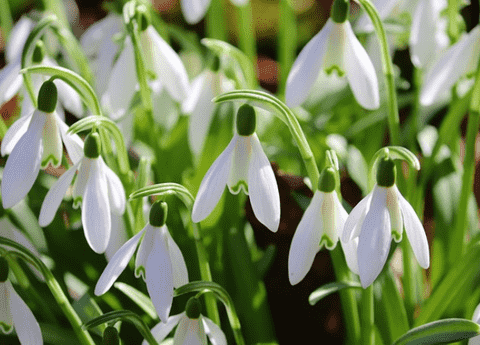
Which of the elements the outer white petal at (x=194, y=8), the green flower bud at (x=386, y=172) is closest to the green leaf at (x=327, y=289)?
the green flower bud at (x=386, y=172)

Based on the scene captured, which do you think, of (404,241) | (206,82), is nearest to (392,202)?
(404,241)

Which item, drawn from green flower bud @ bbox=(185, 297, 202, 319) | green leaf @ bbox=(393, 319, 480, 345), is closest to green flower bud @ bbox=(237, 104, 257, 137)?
green flower bud @ bbox=(185, 297, 202, 319)

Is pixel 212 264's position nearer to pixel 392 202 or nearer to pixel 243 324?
pixel 243 324

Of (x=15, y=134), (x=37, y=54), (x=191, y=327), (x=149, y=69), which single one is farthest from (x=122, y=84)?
(x=191, y=327)

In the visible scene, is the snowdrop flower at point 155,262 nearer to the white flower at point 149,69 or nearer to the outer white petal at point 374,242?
the outer white petal at point 374,242

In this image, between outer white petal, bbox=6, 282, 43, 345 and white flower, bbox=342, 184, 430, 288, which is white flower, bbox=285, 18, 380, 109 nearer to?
white flower, bbox=342, 184, 430, 288

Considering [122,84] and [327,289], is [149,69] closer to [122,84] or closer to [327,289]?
[122,84]
